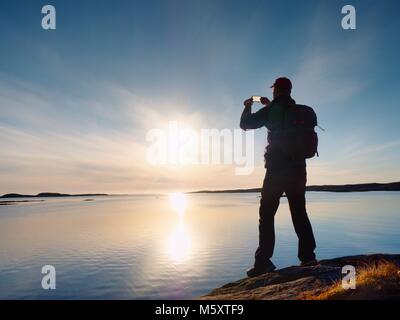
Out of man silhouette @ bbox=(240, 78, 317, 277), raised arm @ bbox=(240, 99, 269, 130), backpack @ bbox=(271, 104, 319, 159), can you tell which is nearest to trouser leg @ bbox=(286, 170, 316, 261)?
man silhouette @ bbox=(240, 78, 317, 277)

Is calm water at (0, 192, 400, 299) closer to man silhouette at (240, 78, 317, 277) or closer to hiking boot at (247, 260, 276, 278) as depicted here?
hiking boot at (247, 260, 276, 278)

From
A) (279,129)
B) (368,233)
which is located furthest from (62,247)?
(368,233)

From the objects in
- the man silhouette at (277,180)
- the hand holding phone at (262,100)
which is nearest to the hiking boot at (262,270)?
the man silhouette at (277,180)

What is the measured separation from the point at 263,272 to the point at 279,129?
10.3ft

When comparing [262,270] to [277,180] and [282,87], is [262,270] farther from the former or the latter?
[282,87]

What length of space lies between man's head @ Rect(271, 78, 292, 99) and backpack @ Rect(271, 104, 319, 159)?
42cm

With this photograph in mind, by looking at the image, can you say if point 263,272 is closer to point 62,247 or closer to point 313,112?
point 313,112

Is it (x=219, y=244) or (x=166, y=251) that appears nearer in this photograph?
(x=166, y=251)

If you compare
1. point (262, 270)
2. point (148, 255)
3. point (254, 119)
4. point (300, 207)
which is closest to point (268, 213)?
point (300, 207)

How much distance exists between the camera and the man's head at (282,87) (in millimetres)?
7207

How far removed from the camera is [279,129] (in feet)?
22.7

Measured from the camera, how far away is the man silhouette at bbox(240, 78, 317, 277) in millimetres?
6918

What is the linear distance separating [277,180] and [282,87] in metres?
2.02

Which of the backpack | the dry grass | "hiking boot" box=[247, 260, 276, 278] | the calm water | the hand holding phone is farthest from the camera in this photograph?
the calm water
